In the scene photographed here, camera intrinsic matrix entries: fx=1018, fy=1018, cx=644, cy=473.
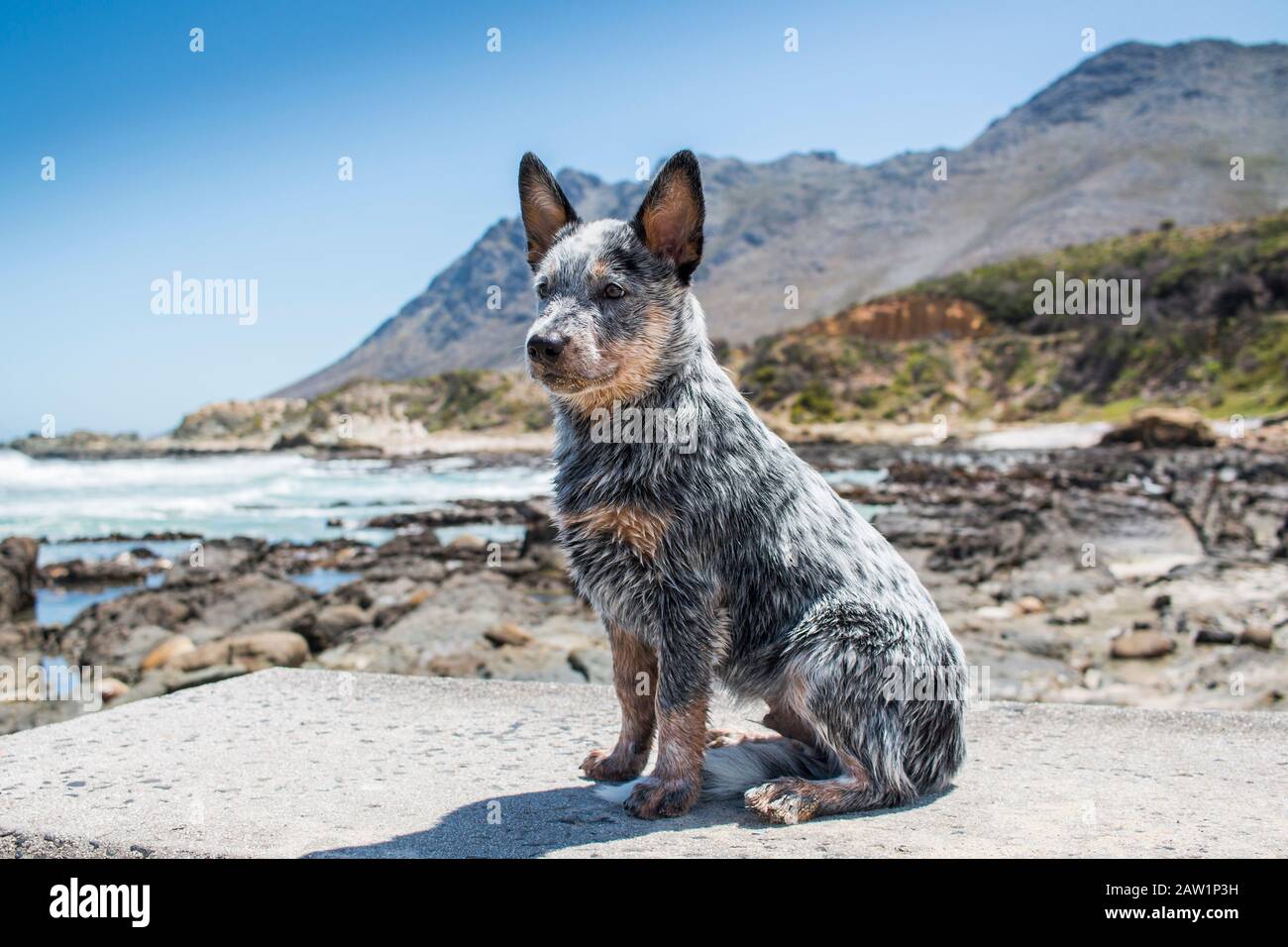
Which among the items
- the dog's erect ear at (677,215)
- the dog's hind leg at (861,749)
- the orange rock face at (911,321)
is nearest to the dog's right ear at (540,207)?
the dog's erect ear at (677,215)

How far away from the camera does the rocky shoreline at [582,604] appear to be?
10500mm

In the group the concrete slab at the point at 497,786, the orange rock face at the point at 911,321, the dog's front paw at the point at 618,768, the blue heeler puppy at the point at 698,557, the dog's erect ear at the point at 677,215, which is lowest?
the concrete slab at the point at 497,786

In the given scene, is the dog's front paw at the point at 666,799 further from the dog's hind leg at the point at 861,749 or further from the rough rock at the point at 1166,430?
the rough rock at the point at 1166,430

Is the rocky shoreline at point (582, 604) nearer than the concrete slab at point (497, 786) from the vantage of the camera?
No

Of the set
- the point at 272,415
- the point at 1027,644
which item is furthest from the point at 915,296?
the point at 1027,644

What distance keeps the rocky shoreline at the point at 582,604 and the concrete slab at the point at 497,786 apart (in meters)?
3.52

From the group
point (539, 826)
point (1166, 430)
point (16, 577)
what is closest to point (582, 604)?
point (16, 577)

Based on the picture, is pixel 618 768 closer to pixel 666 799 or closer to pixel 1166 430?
pixel 666 799

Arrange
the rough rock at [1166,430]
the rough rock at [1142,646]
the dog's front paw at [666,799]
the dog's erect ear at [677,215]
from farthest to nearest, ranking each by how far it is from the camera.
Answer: the rough rock at [1166,430]
the rough rock at [1142,646]
the dog's front paw at [666,799]
the dog's erect ear at [677,215]

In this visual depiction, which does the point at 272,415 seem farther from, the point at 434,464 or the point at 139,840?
the point at 139,840

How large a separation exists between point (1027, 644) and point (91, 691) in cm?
1030

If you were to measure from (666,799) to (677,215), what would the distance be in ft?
7.73

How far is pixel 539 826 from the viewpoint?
4.09 meters

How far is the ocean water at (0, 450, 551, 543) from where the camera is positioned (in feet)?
102
